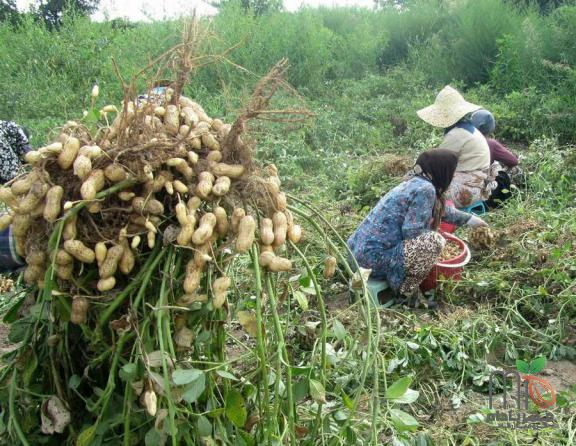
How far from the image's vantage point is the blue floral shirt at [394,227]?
3.26 metres

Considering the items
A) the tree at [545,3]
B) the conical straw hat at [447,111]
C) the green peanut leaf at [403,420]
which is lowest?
the green peanut leaf at [403,420]

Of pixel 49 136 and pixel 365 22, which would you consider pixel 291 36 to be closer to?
pixel 365 22

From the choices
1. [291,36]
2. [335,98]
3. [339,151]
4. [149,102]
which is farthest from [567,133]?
[149,102]

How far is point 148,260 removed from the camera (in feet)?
4.06

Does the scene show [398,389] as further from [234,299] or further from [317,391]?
[234,299]

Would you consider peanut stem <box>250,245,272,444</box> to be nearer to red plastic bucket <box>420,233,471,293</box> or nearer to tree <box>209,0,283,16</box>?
red plastic bucket <box>420,233,471,293</box>

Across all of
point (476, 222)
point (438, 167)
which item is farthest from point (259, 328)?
point (476, 222)

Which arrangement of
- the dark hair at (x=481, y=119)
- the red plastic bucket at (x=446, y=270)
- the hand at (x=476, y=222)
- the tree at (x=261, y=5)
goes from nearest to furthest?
the red plastic bucket at (x=446, y=270), the hand at (x=476, y=222), the dark hair at (x=481, y=119), the tree at (x=261, y=5)

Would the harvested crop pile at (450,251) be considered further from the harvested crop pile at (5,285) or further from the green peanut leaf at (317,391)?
the harvested crop pile at (5,285)

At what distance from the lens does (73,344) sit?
1397 mm

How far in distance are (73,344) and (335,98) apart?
737cm

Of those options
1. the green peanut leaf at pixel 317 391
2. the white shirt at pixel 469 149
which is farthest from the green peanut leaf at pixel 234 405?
the white shirt at pixel 469 149

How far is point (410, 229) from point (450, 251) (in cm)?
45

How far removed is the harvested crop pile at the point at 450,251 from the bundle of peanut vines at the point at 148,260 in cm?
227
